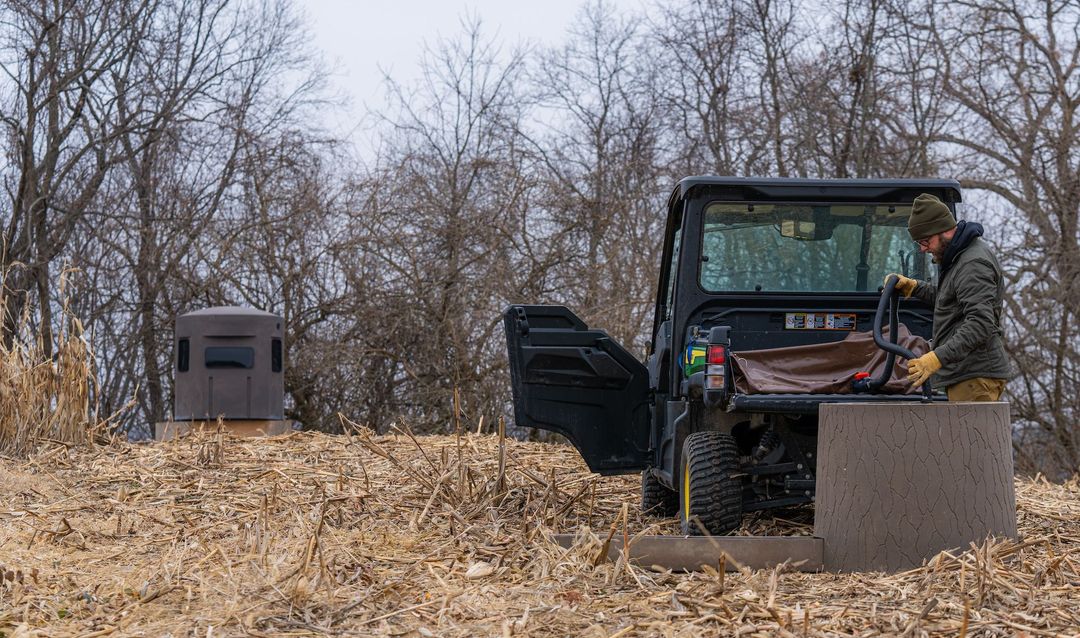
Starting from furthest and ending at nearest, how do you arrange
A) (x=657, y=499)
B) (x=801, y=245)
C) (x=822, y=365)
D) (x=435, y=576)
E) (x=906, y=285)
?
(x=657, y=499), (x=801, y=245), (x=822, y=365), (x=906, y=285), (x=435, y=576)

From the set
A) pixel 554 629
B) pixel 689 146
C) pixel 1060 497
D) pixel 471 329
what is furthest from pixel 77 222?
pixel 554 629

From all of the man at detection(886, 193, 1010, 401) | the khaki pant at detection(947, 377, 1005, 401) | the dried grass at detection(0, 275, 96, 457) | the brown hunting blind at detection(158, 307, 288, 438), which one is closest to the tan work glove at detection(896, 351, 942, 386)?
the man at detection(886, 193, 1010, 401)

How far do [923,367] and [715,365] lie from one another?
3.28ft

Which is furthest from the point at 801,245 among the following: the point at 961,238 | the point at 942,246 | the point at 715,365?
the point at 715,365

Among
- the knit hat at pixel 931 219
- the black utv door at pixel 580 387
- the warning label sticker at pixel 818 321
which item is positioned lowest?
the black utv door at pixel 580 387

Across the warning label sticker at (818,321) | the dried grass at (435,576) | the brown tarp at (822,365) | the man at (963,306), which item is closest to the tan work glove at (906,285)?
the man at (963,306)

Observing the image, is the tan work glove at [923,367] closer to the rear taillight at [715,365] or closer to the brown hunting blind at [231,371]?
the rear taillight at [715,365]

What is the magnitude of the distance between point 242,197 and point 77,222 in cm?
297

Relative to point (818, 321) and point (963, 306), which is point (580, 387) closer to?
point (818, 321)

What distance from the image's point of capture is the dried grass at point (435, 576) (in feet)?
15.1

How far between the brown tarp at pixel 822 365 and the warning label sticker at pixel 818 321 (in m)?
0.22

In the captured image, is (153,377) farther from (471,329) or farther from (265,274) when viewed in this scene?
(471,329)

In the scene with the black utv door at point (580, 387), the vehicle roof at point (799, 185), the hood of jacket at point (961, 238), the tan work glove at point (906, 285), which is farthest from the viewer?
the black utv door at point (580, 387)

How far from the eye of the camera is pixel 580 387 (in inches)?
302
